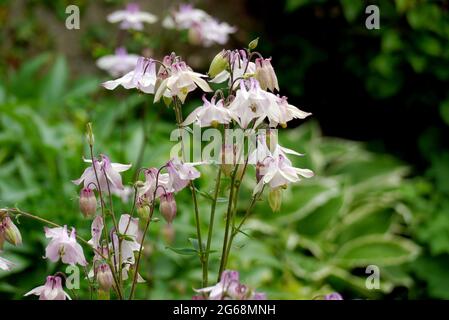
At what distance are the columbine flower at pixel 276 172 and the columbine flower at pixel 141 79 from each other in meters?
0.23

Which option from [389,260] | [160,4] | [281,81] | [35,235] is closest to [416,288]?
[389,260]

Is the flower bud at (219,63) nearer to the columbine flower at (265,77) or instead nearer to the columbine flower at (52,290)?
the columbine flower at (265,77)

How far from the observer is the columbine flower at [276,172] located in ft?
3.93

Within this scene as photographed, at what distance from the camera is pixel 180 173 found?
1.22 meters

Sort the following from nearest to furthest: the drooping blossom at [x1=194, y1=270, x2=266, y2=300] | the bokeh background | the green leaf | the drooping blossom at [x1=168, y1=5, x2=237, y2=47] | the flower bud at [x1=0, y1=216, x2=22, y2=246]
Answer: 1. the drooping blossom at [x1=194, y1=270, x2=266, y2=300]
2. the flower bud at [x1=0, y1=216, x2=22, y2=246]
3. the drooping blossom at [x1=168, y1=5, x2=237, y2=47]
4. the bokeh background
5. the green leaf

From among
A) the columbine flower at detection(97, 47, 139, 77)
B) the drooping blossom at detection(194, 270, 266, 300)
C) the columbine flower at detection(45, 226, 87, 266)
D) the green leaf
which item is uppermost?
the columbine flower at detection(97, 47, 139, 77)

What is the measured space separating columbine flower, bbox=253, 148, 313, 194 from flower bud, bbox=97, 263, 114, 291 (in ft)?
0.91

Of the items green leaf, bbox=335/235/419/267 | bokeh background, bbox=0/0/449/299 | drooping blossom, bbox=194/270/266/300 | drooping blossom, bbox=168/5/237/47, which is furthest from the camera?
green leaf, bbox=335/235/419/267

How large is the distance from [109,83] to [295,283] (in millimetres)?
1797

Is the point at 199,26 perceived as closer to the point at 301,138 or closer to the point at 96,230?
the point at 96,230

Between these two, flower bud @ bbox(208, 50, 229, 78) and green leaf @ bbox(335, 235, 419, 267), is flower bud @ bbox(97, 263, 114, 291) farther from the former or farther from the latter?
green leaf @ bbox(335, 235, 419, 267)

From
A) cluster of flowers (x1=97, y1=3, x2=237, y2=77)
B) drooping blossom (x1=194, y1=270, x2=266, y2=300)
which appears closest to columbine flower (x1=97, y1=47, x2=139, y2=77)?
cluster of flowers (x1=97, y1=3, x2=237, y2=77)

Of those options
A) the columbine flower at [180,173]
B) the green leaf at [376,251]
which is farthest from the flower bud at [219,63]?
the green leaf at [376,251]

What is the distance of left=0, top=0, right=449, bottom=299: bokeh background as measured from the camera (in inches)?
109
